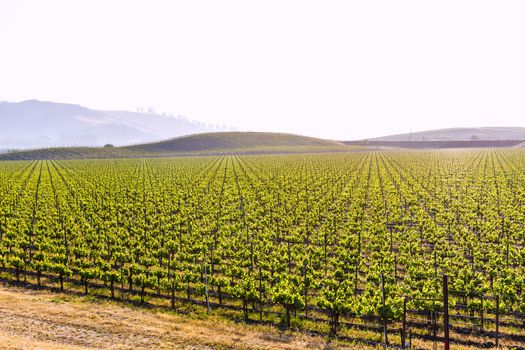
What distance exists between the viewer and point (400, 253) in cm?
2928

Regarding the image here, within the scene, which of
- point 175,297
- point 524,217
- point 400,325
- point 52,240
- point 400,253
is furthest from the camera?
point 524,217

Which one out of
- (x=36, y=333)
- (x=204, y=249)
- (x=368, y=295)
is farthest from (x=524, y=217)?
→ (x=36, y=333)

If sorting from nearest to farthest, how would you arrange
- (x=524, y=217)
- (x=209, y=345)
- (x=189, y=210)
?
(x=209, y=345) → (x=524, y=217) → (x=189, y=210)

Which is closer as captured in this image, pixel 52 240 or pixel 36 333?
pixel 36 333

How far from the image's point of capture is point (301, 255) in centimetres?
2827

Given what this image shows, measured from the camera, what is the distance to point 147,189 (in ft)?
194

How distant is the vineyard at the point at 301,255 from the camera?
20.4 m

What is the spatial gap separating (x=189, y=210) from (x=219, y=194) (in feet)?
35.7

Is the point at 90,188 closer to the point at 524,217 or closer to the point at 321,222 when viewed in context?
the point at 321,222

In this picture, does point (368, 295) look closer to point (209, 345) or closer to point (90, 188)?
point (209, 345)

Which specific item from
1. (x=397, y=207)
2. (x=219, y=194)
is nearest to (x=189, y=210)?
(x=219, y=194)

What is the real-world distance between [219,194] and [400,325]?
36267 millimetres

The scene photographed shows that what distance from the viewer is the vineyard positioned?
20.4m

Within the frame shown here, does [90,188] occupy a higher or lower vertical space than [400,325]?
higher
